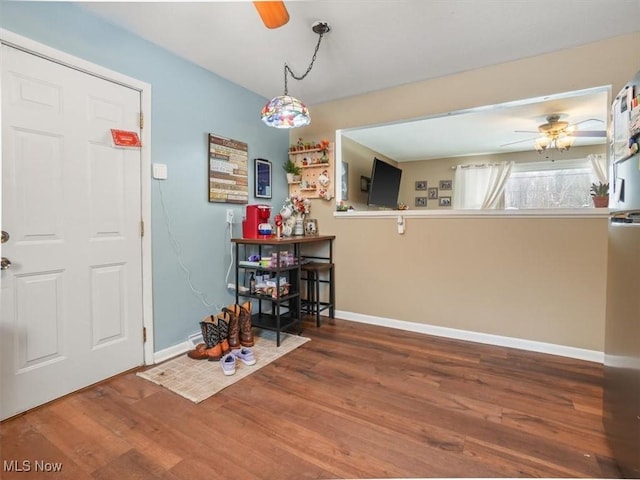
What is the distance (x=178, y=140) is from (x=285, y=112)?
0.95 m

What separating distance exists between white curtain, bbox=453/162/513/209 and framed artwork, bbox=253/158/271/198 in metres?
3.66

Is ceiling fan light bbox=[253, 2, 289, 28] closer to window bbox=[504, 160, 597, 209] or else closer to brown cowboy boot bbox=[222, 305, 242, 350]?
Answer: brown cowboy boot bbox=[222, 305, 242, 350]

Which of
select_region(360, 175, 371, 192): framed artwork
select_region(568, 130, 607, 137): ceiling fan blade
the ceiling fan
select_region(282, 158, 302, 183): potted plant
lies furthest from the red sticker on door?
select_region(568, 130, 607, 137): ceiling fan blade

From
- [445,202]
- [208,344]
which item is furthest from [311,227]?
[445,202]

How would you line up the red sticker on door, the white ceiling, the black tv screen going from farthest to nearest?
1. the black tv screen
2. the red sticker on door
3. the white ceiling

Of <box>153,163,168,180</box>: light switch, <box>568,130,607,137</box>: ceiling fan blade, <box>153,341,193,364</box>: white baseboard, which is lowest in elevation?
<box>153,341,193,364</box>: white baseboard

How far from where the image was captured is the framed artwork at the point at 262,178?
10.6 feet

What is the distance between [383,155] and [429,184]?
108 cm

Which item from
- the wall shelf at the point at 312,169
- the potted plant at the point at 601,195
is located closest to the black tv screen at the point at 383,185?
the wall shelf at the point at 312,169

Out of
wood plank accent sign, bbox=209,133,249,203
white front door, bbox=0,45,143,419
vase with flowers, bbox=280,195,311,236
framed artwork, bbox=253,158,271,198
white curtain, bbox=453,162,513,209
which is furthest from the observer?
white curtain, bbox=453,162,513,209

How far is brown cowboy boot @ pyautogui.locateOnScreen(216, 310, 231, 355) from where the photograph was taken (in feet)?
8.02

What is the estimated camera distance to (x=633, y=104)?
3.81 ft

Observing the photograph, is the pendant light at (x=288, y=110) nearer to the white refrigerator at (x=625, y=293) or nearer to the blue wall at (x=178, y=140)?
the blue wall at (x=178, y=140)

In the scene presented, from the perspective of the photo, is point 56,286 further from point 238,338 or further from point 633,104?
point 633,104
